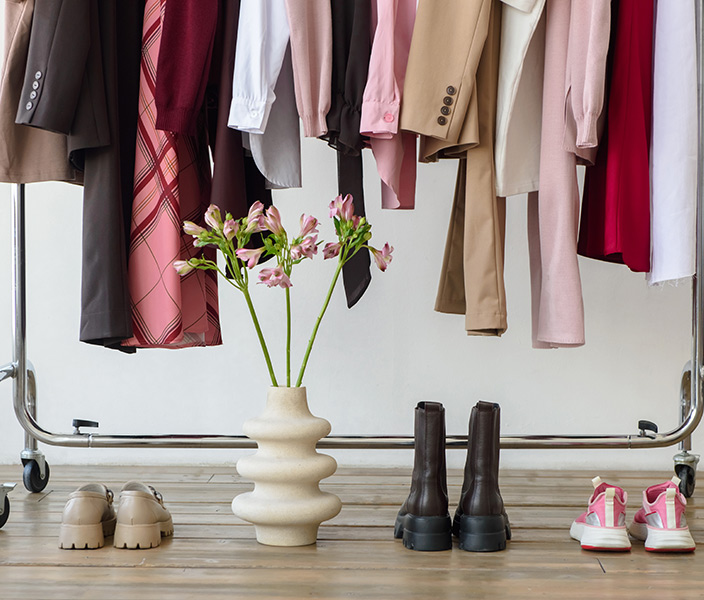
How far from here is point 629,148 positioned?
5.31 feet

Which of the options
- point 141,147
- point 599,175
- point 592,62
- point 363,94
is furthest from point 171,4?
point 599,175

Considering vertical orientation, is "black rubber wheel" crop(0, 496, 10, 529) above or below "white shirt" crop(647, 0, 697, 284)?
below

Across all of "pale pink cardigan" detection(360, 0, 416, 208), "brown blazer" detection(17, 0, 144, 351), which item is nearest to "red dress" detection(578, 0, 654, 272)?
"pale pink cardigan" detection(360, 0, 416, 208)

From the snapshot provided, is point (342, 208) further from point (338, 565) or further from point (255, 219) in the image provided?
point (338, 565)

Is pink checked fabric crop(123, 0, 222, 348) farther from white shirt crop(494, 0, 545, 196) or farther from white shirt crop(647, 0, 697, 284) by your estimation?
white shirt crop(647, 0, 697, 284)

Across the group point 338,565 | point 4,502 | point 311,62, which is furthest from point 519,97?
point 4,502

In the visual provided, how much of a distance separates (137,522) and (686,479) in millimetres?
1314

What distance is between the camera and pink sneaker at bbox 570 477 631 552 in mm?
1507

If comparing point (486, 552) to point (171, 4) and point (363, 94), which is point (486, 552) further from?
point (171, 4)

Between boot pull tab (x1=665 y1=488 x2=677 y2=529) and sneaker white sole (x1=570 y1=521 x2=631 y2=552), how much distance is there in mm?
85

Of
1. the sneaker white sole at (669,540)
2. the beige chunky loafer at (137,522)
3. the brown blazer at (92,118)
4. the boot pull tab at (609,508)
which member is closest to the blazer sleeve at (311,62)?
the brown blazer at (92,118)

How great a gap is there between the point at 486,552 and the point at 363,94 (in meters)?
0.92

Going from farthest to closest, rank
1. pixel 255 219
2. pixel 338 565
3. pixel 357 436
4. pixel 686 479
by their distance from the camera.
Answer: pixel 686 479 < pixel 357 436 < pixel 255 219 < pixel 338 565

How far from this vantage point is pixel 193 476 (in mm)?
2270
